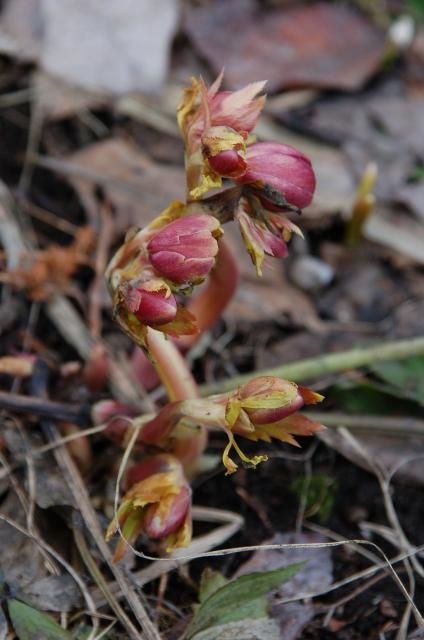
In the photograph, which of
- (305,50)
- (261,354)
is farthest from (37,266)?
(305,50)

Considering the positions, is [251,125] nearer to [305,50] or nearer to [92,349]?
[92,349]

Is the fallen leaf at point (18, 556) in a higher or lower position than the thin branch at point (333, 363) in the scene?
lower

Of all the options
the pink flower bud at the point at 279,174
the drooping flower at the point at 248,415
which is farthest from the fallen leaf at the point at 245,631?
the pink flower bud at the point at 279,174

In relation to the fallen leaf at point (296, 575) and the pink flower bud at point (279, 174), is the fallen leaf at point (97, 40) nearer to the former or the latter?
the pink flower bud at point (279, 174)

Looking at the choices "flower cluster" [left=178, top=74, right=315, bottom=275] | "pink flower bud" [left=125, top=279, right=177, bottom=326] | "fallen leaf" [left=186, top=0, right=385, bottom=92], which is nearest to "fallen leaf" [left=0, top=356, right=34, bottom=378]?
"pink flower bud" [left=125, top=279, right=177, bottom=326]

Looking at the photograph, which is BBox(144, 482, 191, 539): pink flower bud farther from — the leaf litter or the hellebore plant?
the leaf litter

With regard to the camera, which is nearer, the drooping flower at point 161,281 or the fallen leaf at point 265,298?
the drooping flower at point 161,281
